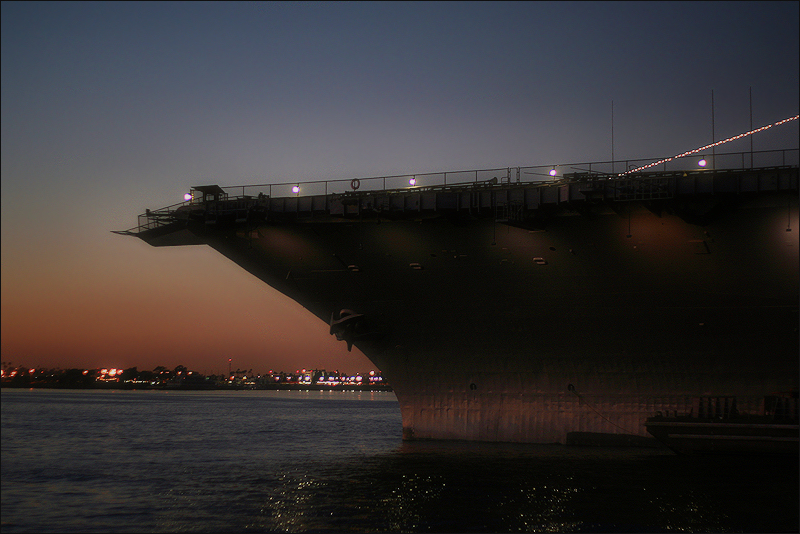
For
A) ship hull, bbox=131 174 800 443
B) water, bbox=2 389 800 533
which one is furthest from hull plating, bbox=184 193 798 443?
water, bbox=2 389 800 533

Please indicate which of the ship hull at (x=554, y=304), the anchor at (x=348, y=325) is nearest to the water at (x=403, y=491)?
the ship hull at (x=554, y=304)

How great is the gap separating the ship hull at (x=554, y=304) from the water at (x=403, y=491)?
176 cm

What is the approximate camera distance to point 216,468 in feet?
81.3

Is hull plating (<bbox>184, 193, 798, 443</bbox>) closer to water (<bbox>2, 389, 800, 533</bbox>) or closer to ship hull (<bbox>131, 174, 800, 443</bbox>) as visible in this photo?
ship hull (<bbox>131, 174, 800, 443</bbox>)

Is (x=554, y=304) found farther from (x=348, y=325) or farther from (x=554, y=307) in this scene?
(x=348, y=325)

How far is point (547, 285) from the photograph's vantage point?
24.0 m

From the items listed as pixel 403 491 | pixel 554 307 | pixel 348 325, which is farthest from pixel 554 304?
pixel 403 491

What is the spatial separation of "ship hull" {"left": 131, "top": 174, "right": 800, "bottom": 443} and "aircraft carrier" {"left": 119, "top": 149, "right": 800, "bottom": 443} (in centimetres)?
5

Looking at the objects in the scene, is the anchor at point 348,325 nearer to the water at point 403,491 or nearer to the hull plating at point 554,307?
the hull plating at point 554,307

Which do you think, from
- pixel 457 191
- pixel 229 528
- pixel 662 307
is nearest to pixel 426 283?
pixel 457 191

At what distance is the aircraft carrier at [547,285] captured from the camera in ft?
70.2

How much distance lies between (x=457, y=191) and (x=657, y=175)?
20.4ft

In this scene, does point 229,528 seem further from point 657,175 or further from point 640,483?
point 657,175

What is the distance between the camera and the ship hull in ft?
71.6
